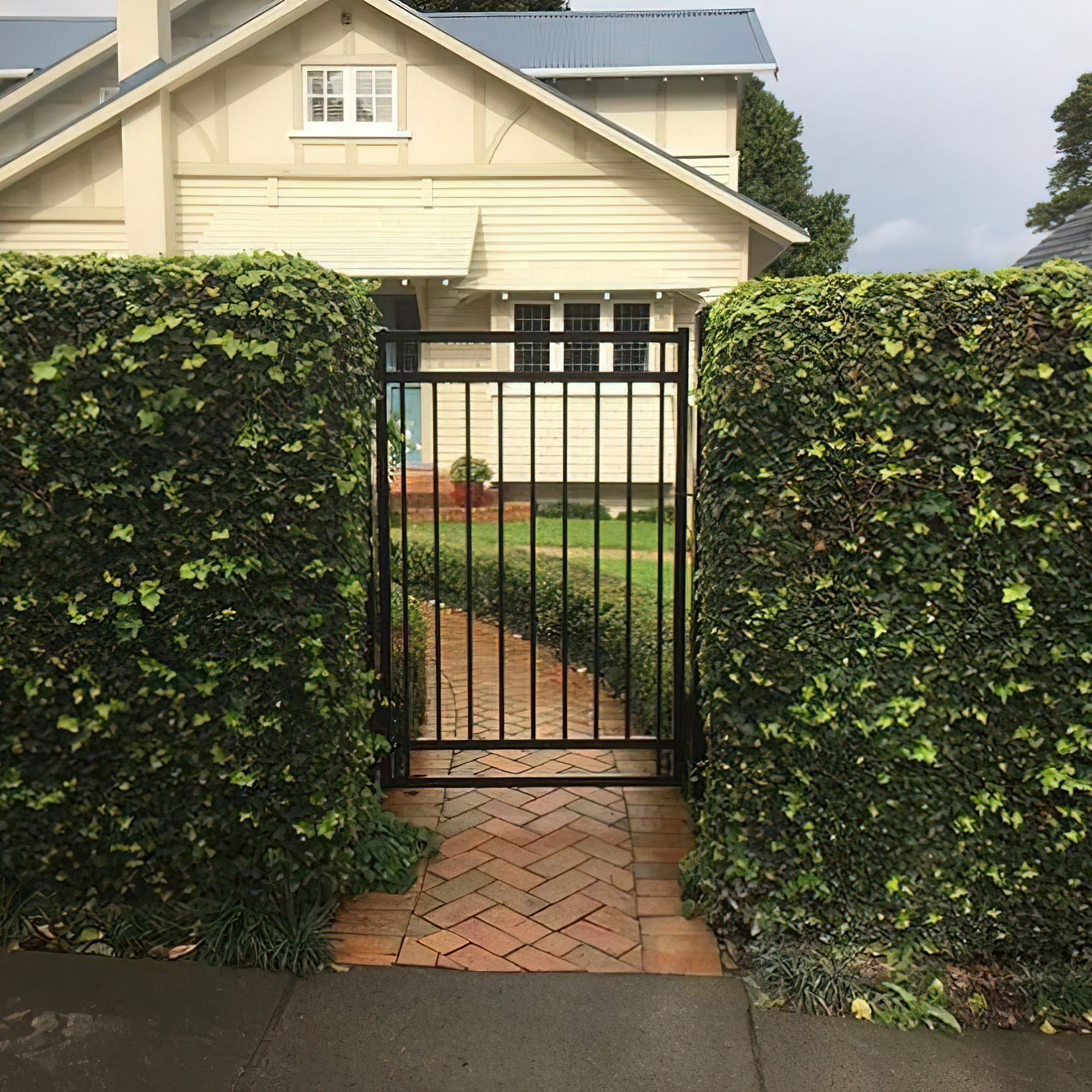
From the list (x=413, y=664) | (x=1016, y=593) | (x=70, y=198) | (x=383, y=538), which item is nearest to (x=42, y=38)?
(x=70, y=198)

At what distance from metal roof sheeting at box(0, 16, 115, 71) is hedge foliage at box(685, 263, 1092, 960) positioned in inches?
696

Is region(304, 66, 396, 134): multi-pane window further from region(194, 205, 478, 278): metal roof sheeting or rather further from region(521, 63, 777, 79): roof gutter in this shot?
region(521, 63, 777, 79): roof gutter

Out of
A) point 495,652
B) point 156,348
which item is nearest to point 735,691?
point 156,348

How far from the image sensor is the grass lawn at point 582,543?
822 cm

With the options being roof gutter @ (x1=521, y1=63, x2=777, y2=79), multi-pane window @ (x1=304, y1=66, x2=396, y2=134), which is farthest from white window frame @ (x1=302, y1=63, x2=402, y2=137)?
roof gutter @ (x1=521, y1=63, x2=777, y2=79)

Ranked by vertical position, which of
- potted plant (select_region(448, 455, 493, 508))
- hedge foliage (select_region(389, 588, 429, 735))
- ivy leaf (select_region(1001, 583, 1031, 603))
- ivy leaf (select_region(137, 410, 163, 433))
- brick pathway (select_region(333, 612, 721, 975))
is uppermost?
ivy leaf (select_region(137, 410, 163, 433))

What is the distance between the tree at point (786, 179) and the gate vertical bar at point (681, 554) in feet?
65.5

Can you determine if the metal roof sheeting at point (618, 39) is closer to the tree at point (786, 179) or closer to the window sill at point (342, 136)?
the window sill at point (342, 136)

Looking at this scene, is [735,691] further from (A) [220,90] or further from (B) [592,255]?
(A) [220,90]

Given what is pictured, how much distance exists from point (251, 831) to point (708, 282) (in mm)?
11331

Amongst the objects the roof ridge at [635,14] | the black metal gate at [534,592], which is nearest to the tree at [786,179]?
the roof ridge at [635,14]

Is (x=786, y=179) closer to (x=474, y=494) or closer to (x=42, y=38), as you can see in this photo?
(x=474, y=494)

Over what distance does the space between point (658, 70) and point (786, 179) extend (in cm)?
842

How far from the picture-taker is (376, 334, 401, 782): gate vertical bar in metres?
3.88
